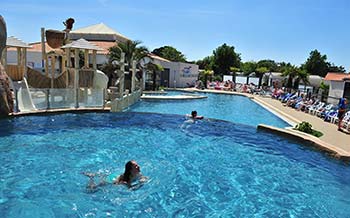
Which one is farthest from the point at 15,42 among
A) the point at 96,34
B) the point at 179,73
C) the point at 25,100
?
the point at 179,73

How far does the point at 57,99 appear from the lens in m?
12.1

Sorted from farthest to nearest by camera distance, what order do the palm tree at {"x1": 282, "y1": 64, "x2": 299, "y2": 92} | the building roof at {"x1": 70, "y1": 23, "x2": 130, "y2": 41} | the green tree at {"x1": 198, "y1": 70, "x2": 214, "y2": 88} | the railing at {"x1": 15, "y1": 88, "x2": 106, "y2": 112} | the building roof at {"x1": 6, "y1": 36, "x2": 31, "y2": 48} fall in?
the green tree at {"x1": 198, "y1": 70, "x2": 214, "y2": 88}
the palm tree at {"x1": 282, "y1": 64, "x2": 299, "y2": 92}
the building roof at {"x1": 70, "y1": 23, "x2": 130, "y2": 41}
the building roof at {"x1": 6, "y1": 36, "x2": 31, "y2": 48}
the railing at {"x1": 15, "y1": 88, "x2": 106, "y2": 112}

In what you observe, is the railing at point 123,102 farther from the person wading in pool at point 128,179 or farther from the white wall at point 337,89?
the white wall at point 337,89

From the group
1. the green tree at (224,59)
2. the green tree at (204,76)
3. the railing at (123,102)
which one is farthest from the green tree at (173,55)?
the railing at (123,102)

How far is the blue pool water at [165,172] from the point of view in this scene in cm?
521

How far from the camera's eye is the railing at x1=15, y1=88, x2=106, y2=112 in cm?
1141

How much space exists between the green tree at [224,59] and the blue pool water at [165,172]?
42.7m

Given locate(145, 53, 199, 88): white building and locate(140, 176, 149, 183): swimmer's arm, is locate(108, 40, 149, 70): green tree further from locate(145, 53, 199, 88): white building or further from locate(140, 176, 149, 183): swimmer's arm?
locate(140, 176, 149, 183): swimmer's arm

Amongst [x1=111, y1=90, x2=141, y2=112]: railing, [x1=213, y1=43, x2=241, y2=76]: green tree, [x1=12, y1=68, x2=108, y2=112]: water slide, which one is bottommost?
[x1=111, y1=90, x2=141, y2=112]: railing

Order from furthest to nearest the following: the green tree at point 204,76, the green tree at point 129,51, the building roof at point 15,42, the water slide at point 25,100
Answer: the green tree at point 204,76 < the green tree at point 129,51 < the building roof at point 15,42 < the water slide at point 25,100

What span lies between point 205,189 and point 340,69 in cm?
6982

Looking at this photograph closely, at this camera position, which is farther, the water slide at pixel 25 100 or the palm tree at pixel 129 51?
the palm tree at pixel 129 51

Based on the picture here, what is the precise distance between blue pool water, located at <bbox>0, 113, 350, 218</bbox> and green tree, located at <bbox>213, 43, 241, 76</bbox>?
42.7 metres

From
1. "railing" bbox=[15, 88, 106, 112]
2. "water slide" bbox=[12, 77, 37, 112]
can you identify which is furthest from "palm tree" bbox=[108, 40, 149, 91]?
"water slide" bbox=[12, 77, 37, 112]
